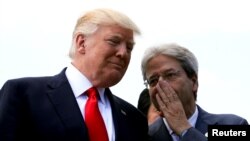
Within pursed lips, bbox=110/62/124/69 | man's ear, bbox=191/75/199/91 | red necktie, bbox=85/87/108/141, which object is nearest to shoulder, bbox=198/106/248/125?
man's ear, bbox=191/75/199/91

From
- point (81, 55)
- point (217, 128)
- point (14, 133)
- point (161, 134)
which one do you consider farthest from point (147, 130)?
point (14, 133)

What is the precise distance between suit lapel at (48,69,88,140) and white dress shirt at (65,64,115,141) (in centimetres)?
5

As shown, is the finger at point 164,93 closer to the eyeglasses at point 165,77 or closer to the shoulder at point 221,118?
the eyeglasses at point 165,77

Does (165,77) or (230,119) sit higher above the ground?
(165,77)

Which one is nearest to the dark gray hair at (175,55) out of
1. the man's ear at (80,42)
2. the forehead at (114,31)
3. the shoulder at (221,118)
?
the shoulder at (221,118)

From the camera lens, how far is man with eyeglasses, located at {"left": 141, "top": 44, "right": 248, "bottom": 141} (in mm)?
4855

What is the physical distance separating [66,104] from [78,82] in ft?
0.73

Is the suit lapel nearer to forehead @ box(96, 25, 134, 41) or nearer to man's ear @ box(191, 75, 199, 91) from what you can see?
forehead @ box(96, 25, 134, 41)

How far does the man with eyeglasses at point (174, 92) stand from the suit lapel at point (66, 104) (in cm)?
83

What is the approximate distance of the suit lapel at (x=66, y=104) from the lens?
163 inches

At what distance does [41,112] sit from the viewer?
13.7ft

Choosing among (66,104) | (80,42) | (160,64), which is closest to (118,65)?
(80,42)

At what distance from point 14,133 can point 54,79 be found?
1.94 feet

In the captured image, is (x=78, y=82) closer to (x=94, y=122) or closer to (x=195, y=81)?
(x=94, y=122)
